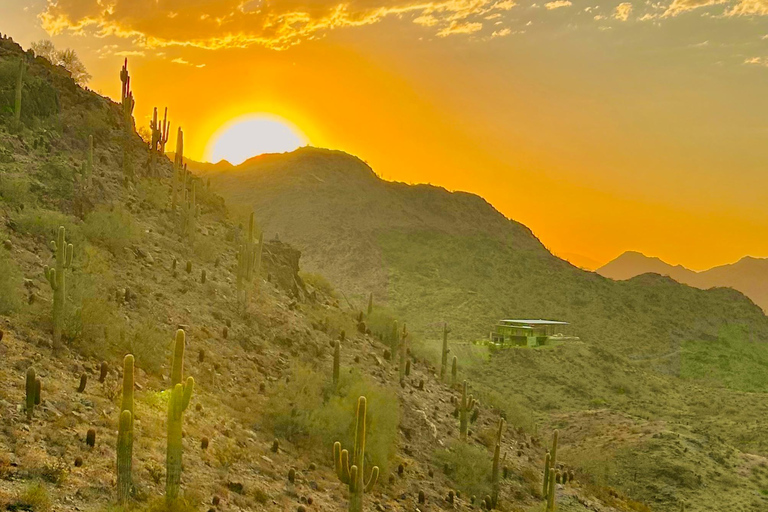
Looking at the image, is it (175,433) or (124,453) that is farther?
(175,433)

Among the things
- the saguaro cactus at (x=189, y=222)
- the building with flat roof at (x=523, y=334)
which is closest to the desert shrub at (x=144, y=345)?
the saguaro cactus at (x=189, y=222)

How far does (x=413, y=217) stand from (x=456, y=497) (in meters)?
81.0

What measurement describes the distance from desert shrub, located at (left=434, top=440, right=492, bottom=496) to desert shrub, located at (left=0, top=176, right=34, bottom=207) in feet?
54.8

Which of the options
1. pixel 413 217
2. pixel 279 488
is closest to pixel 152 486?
pixel 279 488

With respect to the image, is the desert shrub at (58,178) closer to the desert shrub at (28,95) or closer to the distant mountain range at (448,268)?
the desert shrub at (28,95)

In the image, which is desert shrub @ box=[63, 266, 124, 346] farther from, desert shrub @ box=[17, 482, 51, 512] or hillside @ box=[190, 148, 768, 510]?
hillside @ box=[190, 148, 768, 510]

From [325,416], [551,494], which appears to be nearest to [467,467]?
[551,494]

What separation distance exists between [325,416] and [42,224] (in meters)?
11.1

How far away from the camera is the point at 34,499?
10062mm

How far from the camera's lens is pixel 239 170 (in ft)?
384

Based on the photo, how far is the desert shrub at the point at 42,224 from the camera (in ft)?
69.9

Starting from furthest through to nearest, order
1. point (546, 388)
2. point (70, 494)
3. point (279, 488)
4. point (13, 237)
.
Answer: point (546, 388) < point (13, 237) < point (279, 488) < point (70, 494)

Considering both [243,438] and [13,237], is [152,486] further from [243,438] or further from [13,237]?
[13,237]

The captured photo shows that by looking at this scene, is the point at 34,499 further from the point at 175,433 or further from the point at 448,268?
the point at 448,268
